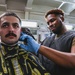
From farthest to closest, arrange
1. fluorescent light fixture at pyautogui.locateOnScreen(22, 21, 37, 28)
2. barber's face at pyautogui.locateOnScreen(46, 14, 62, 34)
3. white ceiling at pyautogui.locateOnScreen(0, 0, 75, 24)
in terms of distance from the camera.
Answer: white ceiling at pyautogui.locateOnScreen(0, 0, 75, 24) < fluorescent light fixture at pyautogui.locateOnScreen(22, 21, 37, 28) < barber's face at pyautogui.locateOnScreen(46, 14, 62, 34)

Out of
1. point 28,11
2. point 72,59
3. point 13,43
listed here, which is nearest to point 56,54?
point 72,59

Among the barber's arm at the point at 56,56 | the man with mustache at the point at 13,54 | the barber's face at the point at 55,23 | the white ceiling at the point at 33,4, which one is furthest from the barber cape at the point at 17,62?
the white ceiling at the point at 33,4

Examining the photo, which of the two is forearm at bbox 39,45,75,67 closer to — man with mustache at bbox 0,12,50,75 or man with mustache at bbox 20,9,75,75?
man with mustache at bbox 20,9,75,75

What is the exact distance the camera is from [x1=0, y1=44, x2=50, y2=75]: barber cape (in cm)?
124

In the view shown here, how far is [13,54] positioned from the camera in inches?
52.8

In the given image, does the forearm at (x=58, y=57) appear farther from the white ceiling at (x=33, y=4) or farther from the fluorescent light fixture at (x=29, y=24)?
the white ceiling at (x=33, y=4)

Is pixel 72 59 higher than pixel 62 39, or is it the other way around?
pixel 62 39

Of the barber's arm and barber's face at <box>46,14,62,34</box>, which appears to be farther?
barber's face at <box>46,14,62,34</box>

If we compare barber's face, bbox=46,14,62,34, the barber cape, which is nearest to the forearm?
the barber cape

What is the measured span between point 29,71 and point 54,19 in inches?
30.7

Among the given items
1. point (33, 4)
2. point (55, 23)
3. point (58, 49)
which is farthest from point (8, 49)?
point (33, 4)

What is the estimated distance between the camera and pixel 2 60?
127cm

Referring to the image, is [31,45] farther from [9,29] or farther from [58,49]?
[58,49]

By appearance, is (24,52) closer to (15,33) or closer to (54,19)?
(15,33)
